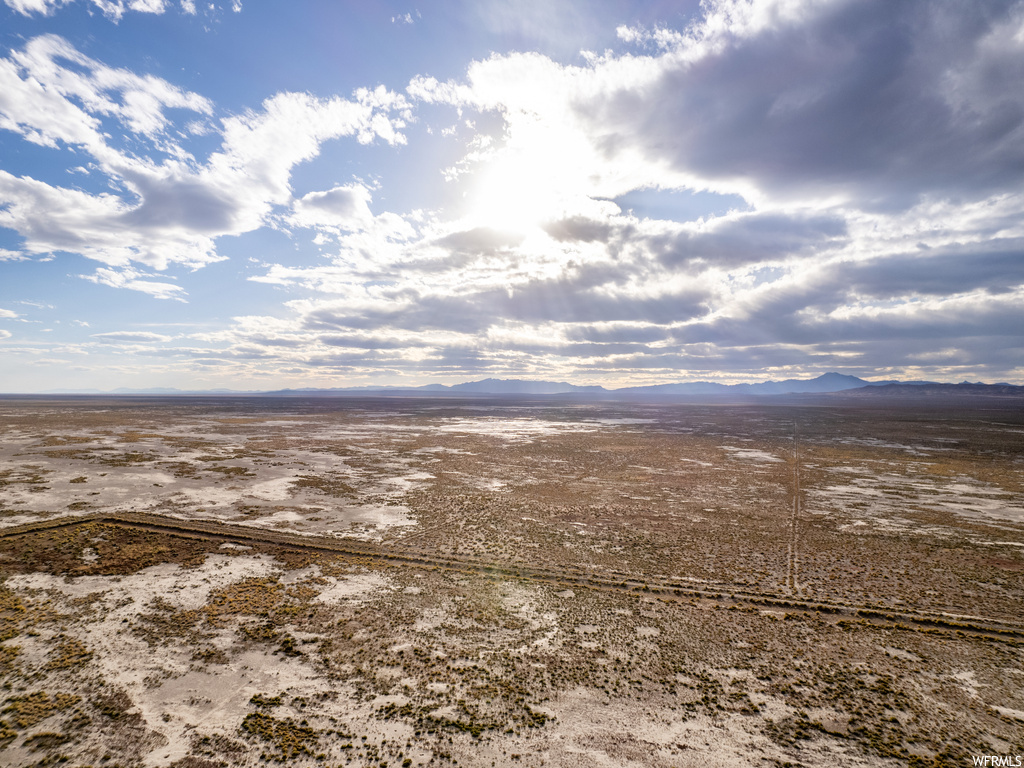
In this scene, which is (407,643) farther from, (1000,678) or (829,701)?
(1000,678)

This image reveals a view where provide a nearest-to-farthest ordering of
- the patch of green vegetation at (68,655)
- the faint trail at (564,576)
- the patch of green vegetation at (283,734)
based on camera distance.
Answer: the patch of green vegetation at (283,734) < the patch of green vegetation at (68,655) < the faint trail at (564,576)


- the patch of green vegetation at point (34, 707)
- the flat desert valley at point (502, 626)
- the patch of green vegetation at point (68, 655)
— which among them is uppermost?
the patch of green vegetation at point (68, 655)

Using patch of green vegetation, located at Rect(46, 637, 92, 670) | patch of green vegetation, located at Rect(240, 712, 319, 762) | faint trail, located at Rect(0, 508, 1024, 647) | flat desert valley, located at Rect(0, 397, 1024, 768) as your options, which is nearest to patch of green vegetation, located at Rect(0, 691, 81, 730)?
flat desert valley, located at Rect(0, 397, 1024, 768)

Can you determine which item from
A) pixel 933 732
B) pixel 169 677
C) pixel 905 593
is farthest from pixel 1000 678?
pixel 169 677

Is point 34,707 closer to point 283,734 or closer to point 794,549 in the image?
point 283,734

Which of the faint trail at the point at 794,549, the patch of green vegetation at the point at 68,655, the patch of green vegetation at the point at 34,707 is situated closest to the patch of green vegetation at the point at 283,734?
the patch of green vegetation at the point at 34,707

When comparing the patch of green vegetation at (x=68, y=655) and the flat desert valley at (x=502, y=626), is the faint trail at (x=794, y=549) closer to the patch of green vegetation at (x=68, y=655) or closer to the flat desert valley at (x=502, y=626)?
the flat desert valley at (x=502, y=626)

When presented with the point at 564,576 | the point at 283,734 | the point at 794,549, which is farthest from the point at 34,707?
the point at 794,549
